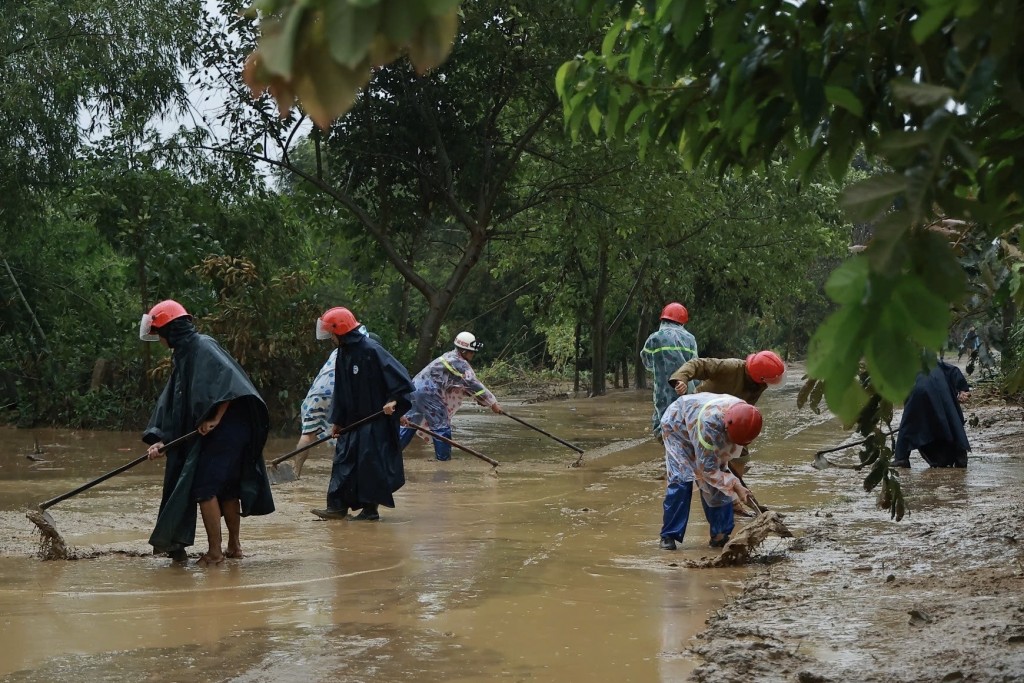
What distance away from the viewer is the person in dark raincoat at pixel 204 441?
28.1ft

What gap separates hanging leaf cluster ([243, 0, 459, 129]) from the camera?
2.04 meters

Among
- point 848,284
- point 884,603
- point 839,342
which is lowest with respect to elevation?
point 884,603

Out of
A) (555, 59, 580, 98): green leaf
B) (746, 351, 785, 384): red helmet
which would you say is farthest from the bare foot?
(555, 59, 580, 98): green leaf

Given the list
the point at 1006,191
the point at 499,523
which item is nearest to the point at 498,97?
the point at 499,523

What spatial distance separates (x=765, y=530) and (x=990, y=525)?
7.03ft

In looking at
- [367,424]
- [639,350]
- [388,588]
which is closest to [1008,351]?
[367,424]

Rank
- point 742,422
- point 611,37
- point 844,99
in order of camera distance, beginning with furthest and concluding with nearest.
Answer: point 742,422
point 611,37
point 844,99

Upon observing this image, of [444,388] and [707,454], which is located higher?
[444,388]

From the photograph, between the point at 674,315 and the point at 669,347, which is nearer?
the point at 669,347

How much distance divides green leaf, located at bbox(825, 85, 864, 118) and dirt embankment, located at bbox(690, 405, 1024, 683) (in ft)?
9.67

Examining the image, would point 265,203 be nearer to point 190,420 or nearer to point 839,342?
point 190,420

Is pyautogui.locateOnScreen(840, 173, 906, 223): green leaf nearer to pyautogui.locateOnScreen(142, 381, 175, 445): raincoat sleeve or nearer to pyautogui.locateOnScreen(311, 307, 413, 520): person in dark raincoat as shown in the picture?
pyautogui.locateOnScreen(142, 381, 175, 445): raincoat sleeve

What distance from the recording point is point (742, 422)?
8586mm

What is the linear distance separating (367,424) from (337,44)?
9.08 m
